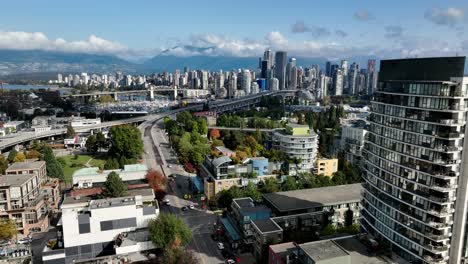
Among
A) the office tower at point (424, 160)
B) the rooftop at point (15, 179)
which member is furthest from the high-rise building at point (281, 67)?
the office tower at point (424, 160)

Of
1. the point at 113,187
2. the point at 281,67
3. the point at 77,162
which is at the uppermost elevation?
the point at 281,67

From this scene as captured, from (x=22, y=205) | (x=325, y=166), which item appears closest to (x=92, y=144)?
(x=22, y=205)

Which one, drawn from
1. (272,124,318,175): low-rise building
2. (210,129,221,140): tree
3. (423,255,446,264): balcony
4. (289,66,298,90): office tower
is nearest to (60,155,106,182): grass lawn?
(210,129,221,140): tree

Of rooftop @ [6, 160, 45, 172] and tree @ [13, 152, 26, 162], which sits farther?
tree @ [13, 152, 26, 162]

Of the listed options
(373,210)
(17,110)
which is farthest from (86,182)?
(17,110)

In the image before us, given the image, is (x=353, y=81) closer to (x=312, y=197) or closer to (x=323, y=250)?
(x=312, y=197)

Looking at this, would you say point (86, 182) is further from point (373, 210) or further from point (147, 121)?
point (147, 121)

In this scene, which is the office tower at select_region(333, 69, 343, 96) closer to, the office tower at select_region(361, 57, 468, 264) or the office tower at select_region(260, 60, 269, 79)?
the office tower at select_region(260, 60, 269, 79)
